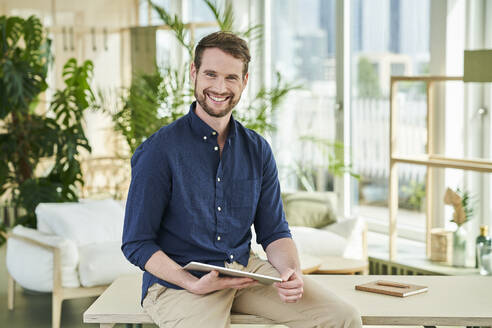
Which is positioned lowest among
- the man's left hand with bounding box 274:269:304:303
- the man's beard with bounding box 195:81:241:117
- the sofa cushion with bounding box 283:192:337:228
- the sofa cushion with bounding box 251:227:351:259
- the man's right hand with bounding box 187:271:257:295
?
the sofa cushion with bounding box 251:227:351:259

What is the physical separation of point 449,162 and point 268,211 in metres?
2.11

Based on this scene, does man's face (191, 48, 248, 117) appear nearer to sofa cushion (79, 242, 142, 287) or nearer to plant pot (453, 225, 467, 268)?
sofa cushion (79, 242, 142, 287)

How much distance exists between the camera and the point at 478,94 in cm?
464

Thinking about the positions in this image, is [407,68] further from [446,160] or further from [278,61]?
[278,61]

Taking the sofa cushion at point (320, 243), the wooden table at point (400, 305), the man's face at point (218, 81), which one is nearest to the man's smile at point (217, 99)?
the man's face at point (218, 81)

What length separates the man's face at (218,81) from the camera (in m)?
2.50

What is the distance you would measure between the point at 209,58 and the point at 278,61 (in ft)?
15.1

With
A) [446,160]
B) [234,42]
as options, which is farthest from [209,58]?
[446,160]

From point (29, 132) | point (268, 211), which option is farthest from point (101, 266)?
point (268, 211)

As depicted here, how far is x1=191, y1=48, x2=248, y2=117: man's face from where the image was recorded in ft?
8.20

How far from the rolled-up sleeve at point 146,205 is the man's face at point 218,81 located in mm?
246

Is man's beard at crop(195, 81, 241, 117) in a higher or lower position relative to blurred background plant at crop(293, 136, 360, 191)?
higher

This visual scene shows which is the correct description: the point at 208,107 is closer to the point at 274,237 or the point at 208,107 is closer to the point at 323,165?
the point at 274,237

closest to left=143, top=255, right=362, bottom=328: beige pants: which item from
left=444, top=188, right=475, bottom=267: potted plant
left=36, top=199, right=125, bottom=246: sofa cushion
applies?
left=444, top=188, right=475, bottom=267: potted plant
